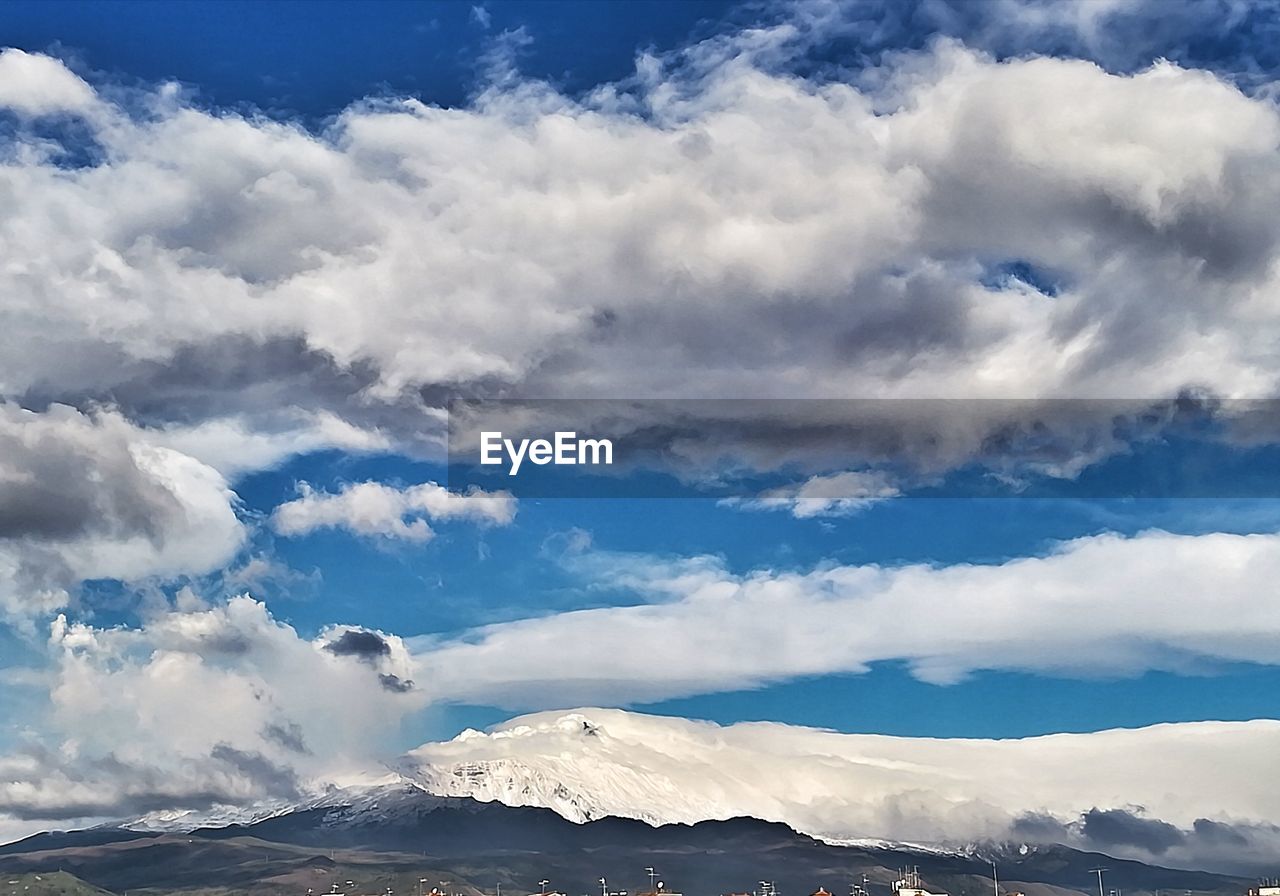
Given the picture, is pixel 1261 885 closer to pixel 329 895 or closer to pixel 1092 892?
pixel 1092 892

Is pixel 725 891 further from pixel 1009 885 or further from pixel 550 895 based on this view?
pixel 1009 885

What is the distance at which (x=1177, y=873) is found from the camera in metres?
194

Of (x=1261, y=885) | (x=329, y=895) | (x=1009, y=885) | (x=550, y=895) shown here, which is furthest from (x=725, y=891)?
(x=1261, y=885)

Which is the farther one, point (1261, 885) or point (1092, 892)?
point (1092, 892)

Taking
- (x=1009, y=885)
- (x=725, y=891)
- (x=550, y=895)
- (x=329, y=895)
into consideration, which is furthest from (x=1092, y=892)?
(x=329, y=895)

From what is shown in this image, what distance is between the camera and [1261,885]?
482ft

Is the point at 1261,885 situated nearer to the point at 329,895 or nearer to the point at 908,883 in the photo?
the point at 908,883

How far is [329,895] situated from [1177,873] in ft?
381

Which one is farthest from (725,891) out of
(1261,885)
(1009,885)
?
(1261,885)

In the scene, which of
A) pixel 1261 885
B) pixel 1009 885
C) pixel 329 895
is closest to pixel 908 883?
pixel 1009 885

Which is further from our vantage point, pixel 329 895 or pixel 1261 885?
pixel 329 895

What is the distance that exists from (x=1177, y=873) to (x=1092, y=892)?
11.5 meters

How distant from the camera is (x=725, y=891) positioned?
198 metres

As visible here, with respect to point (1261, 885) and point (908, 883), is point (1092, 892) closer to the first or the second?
point (908, 883)
